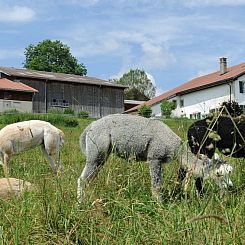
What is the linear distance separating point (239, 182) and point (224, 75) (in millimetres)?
55836

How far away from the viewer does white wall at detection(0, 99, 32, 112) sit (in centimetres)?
4849

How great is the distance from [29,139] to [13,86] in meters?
41.5

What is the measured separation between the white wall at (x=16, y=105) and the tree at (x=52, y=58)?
35049 mm

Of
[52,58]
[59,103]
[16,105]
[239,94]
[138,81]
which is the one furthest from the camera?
[138,81]

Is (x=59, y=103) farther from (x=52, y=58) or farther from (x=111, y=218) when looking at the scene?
(x=111, y=218)

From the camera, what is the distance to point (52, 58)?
88688mm

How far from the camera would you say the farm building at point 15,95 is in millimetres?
49094

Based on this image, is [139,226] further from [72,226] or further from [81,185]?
[81,185]

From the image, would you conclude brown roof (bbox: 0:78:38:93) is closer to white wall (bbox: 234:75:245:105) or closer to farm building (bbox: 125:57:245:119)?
farm building (bbox: 125:57:245:119)

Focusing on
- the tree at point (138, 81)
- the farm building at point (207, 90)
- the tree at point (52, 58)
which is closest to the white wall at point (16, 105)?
the farm building at point (207, 90)

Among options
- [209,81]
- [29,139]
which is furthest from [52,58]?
[29,139]

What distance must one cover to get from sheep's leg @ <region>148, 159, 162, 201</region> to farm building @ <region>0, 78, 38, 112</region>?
42.5 metres

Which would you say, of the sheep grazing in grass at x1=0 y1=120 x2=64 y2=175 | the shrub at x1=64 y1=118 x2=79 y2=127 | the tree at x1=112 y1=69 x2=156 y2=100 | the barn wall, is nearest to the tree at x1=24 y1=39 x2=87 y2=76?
the tree at x1=112 y1=69 x2=156 y2=100

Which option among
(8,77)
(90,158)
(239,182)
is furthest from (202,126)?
(8,77)
